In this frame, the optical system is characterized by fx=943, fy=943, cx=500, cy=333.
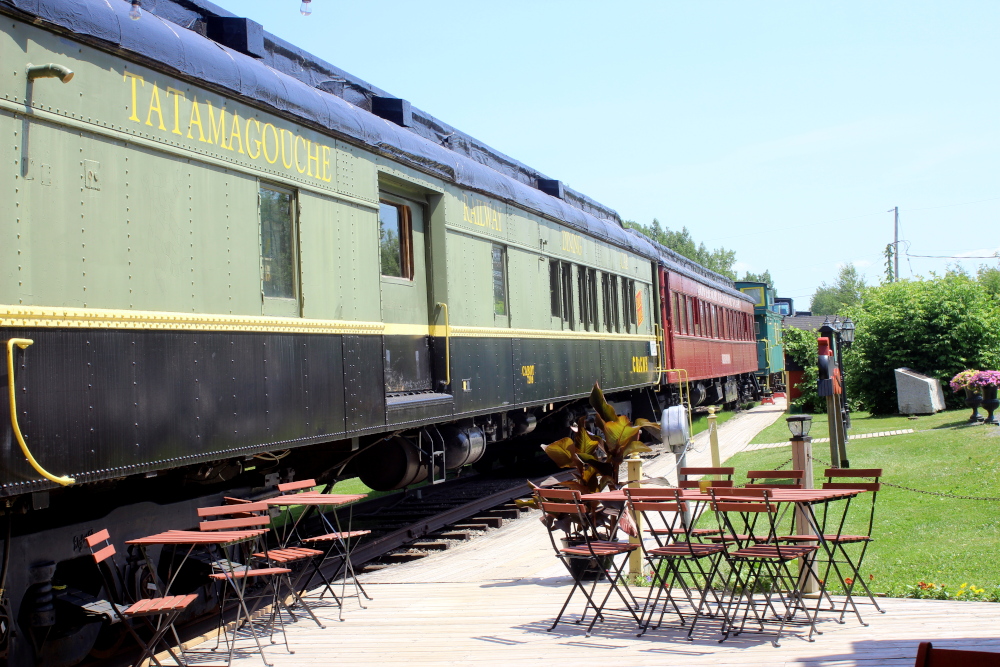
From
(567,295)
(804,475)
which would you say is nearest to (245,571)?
(804,475)

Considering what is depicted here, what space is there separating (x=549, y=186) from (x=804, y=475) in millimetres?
6727

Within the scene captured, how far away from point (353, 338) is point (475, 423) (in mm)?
2940

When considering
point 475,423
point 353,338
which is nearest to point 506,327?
point 475,423

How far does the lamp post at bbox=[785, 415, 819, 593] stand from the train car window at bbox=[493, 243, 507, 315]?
3179 millimetres

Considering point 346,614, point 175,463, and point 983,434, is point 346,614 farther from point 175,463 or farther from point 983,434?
point 983,434

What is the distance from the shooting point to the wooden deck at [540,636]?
176 inches

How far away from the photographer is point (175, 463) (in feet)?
15.8

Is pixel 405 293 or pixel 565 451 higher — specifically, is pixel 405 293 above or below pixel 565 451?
above

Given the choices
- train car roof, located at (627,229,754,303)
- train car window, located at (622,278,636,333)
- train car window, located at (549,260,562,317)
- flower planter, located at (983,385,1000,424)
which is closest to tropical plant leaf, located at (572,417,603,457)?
train car window, located at (549,260,562,317)

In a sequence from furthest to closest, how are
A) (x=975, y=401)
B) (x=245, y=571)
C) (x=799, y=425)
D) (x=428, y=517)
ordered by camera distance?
(x=975, y=401), (x=428, y=517), (x=799, y=425), (x=245, y=571)

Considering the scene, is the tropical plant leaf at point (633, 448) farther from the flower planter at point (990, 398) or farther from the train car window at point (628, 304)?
the flower planter at point (990, 398)

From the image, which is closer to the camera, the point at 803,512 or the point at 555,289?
the point at 803,512

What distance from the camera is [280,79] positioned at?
19.8 ft

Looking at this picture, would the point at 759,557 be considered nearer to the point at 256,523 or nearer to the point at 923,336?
Result: the point at 256,523
